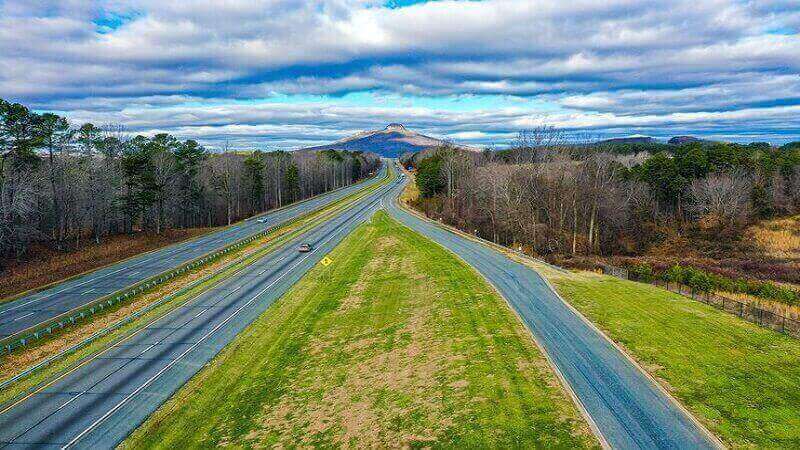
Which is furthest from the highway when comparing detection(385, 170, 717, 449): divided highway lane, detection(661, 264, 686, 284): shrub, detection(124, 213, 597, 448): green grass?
detection(661, 264, 686, 284): shrub

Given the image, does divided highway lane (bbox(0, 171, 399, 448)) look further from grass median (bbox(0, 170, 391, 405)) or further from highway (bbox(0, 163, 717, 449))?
grass median (bbox(0, 170, 391, 405))

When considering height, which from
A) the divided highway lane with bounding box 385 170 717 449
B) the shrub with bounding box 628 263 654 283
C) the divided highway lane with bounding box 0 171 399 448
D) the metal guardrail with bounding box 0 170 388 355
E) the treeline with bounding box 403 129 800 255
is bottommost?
the divided highway lane with bounding box 0 171 399 448

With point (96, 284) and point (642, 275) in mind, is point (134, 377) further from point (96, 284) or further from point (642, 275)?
point (642, 275)

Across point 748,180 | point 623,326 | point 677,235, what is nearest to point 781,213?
point 748,180

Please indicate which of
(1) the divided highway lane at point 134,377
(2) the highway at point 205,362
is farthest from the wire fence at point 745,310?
(1) the divided highway lane at point 134,377

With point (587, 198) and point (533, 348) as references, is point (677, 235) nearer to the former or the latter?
point (587, 198)

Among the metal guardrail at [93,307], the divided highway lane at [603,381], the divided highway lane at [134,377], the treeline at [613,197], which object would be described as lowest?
the divided highway lane at [134,377]

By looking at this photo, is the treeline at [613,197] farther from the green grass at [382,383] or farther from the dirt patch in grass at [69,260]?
the dirt patch in grass at [69,260]

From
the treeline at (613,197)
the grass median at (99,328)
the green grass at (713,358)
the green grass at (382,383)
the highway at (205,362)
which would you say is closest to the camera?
the green grass at (713,358)
